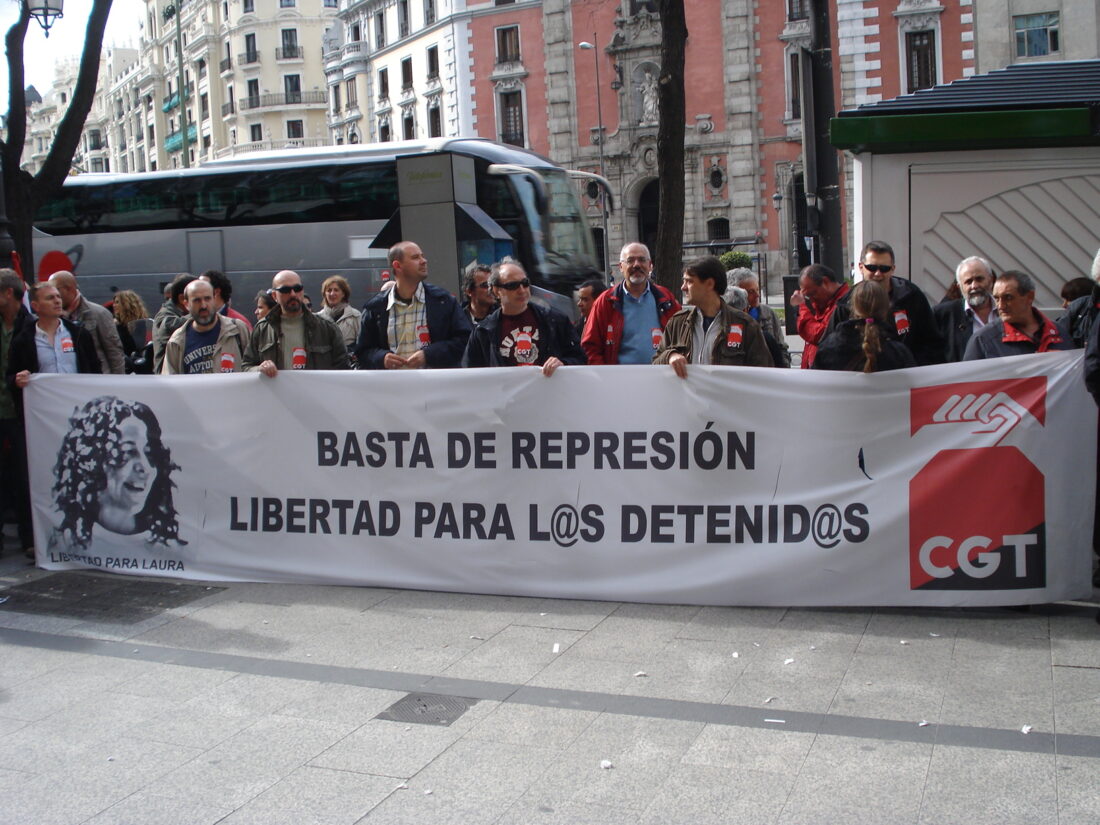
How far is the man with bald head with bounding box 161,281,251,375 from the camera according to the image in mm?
8094

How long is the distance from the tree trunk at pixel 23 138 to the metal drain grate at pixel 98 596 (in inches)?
219

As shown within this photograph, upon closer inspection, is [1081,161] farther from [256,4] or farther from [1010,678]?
[256,4]

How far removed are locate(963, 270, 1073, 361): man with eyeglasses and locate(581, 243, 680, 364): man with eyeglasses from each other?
6.35 feet

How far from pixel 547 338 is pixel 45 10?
8245mm

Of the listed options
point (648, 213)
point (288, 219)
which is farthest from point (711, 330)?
point (648, 213)

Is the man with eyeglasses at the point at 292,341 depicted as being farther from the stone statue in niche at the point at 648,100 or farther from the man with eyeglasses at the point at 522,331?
the stone statue in niche at the point at 648,100

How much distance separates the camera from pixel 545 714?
191 inches

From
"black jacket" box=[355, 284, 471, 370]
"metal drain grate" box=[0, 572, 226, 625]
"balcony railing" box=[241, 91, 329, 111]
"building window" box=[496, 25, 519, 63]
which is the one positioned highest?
"balcony railing" box=[241, 91, 329, 111]

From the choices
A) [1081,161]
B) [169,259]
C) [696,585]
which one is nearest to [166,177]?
[169,259]

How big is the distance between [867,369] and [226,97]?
84.0 m

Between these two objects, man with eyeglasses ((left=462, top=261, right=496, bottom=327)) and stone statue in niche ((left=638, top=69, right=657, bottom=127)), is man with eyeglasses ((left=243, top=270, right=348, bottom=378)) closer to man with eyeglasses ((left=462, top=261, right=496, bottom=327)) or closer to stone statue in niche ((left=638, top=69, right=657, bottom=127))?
man with eyeglasses ((left=462, top=261, right=496, bottom=327))

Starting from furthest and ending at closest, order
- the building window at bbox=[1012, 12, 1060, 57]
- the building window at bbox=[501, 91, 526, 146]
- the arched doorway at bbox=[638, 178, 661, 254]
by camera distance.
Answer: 1. the building window at bbox=[501, 91, 526, 146]
2. the arched doorway at bbox=[638, 178, 661, 254]
3. the building window at bbox=[1012, 12, 1060, 57]

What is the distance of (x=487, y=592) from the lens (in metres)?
6.66

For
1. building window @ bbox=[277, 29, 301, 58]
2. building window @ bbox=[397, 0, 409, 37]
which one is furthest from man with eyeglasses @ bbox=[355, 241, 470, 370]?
building window @ bbox=[277, 29, 301, 58]
